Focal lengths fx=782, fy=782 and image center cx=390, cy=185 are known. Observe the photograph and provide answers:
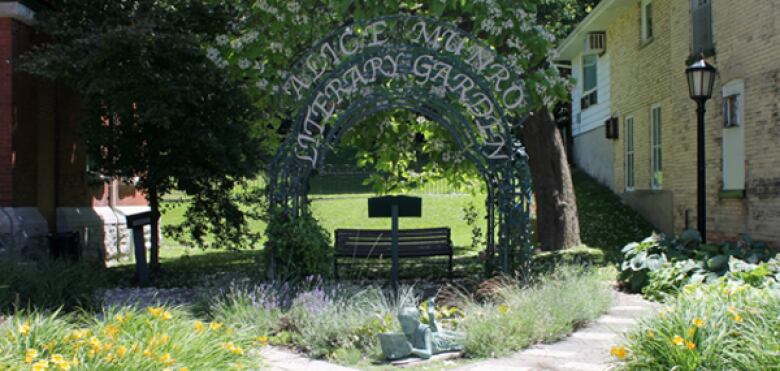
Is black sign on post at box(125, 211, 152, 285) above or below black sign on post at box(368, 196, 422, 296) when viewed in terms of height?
below

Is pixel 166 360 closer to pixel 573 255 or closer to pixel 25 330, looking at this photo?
pixel 25 330

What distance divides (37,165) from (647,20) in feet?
42.9

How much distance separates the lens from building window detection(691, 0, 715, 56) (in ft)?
44.5

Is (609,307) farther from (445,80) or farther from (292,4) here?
(292,4)

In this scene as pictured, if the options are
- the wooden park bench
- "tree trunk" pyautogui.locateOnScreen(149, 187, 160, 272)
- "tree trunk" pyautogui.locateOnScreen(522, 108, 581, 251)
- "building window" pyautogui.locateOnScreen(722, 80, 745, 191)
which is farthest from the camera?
"tree trunk" pyautogui.locateOnScreen(522, 108, 581, 251)

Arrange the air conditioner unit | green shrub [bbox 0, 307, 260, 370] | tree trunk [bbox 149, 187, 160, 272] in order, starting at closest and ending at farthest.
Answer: green shrub [bbox 0, 307, 260, 370], tree trunk [bbox 149, 187, 160, 272], the air conditioner unit

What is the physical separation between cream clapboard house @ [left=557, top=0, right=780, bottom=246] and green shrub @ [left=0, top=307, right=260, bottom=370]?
904 cm

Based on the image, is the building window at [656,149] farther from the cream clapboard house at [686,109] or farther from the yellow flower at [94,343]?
the yellow flower at [94,343]

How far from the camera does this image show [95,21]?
1166 centimetres

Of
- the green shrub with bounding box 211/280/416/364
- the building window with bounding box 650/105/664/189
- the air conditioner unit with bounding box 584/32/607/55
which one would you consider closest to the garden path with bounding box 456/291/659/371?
the green shrub with bounding box 211/280/416/364

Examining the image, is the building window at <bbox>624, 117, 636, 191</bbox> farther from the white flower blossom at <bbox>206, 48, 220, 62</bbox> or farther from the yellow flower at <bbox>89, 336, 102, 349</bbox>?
the yellow flower at <bbox>89, 336, 102, 349</bbox>

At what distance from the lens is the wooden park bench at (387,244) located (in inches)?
458

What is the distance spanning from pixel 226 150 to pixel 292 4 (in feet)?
7.98

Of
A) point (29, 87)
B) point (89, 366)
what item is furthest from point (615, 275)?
point (29, 87)
